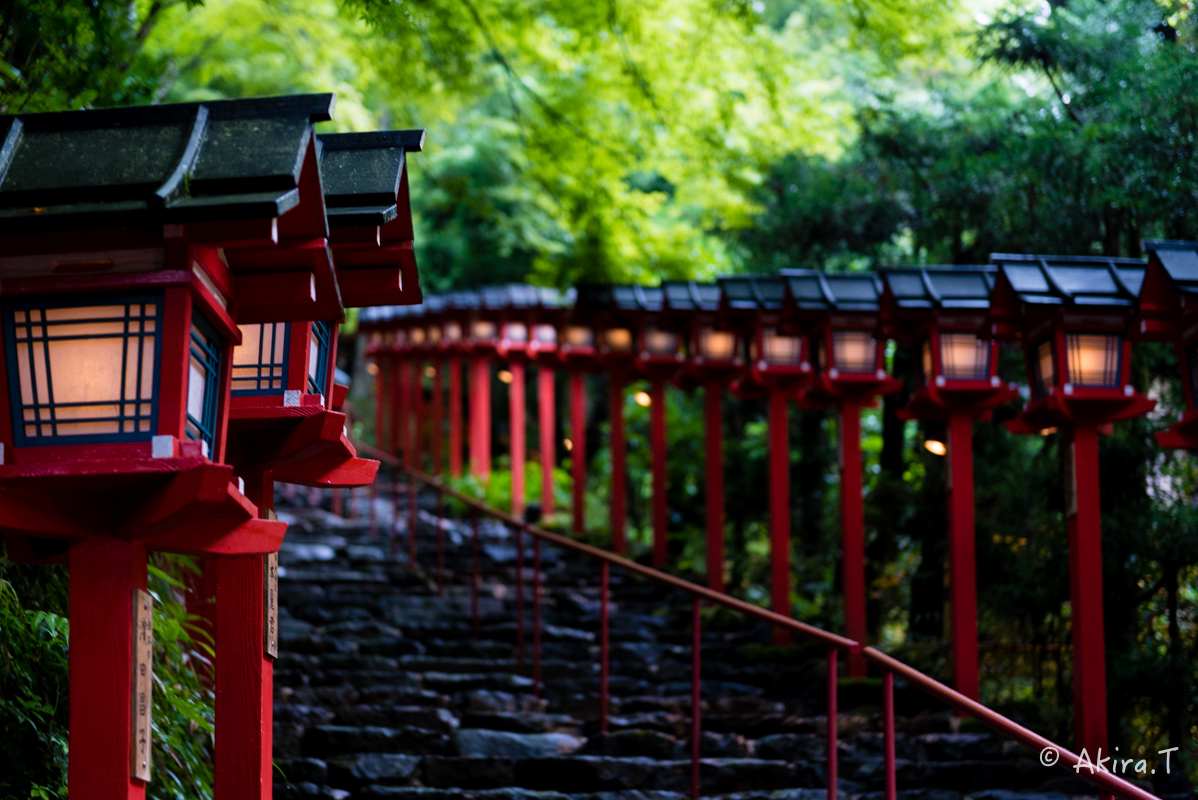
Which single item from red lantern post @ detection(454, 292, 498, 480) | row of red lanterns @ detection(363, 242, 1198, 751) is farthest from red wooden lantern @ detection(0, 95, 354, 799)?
red lantern post @ detection(454, 292, 498, 480)

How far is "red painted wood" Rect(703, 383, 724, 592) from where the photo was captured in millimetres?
11727

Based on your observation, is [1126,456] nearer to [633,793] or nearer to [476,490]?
[633,793]

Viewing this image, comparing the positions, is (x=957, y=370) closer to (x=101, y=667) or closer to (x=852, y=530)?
(x=852, y=530)

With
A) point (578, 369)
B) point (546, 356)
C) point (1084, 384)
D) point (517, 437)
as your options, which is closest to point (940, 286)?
point (1084, 384)

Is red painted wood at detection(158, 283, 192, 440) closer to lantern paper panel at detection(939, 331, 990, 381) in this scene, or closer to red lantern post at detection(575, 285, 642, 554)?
lantern paper panel at detection(939, 331, 990, 381)

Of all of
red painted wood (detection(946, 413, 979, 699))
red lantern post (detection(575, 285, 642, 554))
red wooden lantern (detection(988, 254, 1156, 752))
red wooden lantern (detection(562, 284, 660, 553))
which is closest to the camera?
red wooden lantern (detection(988, 254, 1156, 752))

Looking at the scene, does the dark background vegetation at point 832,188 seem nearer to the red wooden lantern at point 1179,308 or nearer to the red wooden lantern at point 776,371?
the red wooden lantern at point 776,371

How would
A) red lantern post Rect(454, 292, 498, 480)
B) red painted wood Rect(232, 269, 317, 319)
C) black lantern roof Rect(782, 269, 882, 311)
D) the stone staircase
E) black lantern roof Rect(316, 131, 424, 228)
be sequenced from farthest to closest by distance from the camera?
red lantern post Rect(454, 292, 498, 480)
black lantern roof Rect(782, 269, 882, 311)
the stone staircase
black lantern roof Rect(316, 131, 424, 228)
red painted wood Rect(232, 269, 317, 319)

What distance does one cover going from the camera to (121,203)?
3139 millimetres

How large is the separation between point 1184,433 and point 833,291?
13.2 feet

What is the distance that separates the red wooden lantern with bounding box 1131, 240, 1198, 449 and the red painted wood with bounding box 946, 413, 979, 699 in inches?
80.7

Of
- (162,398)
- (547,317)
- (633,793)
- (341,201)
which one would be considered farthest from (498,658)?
(547,317)

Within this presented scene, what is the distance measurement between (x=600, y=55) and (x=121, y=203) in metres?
9.50

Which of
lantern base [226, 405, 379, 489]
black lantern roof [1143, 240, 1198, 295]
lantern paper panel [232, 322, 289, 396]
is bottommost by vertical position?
lantern base [226, 405, 379, 489]
